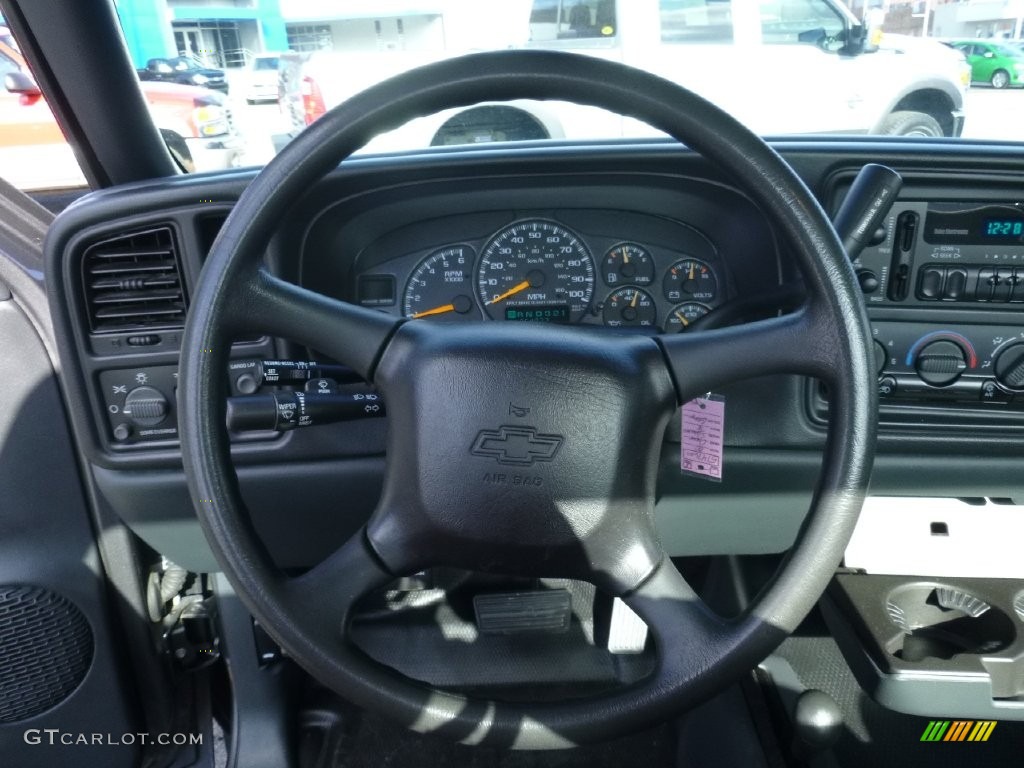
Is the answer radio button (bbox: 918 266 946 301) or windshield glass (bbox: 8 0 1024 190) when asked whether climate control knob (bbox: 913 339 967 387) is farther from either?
windshield glass (bbox: 8 0 1024 190)

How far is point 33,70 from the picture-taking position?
1.51 m

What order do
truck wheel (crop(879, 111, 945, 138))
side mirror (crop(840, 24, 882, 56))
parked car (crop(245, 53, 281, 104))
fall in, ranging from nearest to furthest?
parked car (crop(245, 53, 281, 104)) < truck wheel (crop(879, 111, 945, 138)) < side mirror (crop(840, 24, 882, 56))

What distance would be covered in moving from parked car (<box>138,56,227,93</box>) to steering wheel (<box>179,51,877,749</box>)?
825 mm

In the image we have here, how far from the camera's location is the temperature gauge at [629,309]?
1.47 metres

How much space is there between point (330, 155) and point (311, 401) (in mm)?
341

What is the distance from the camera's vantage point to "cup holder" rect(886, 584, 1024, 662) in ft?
5.08

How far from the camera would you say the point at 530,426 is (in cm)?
101

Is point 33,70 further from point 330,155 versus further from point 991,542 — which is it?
point 991,542

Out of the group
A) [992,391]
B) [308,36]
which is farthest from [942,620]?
[308,36]

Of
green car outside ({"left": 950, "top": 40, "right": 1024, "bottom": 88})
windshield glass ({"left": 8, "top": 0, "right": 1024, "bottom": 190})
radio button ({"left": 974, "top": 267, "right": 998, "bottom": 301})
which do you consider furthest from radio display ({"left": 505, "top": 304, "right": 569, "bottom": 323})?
green car outside ({"left": 950, "top": 40, "right": 1024, "bottom": 88})

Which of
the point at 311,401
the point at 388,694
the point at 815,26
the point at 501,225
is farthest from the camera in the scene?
the point at 815,26

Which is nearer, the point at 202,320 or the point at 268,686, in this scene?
the point at 202,320

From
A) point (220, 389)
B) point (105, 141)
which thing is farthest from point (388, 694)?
point (105, 141)

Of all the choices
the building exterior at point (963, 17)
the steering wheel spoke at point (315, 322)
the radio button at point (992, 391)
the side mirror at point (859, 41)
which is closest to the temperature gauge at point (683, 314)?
the radio button at point (992, 391)
